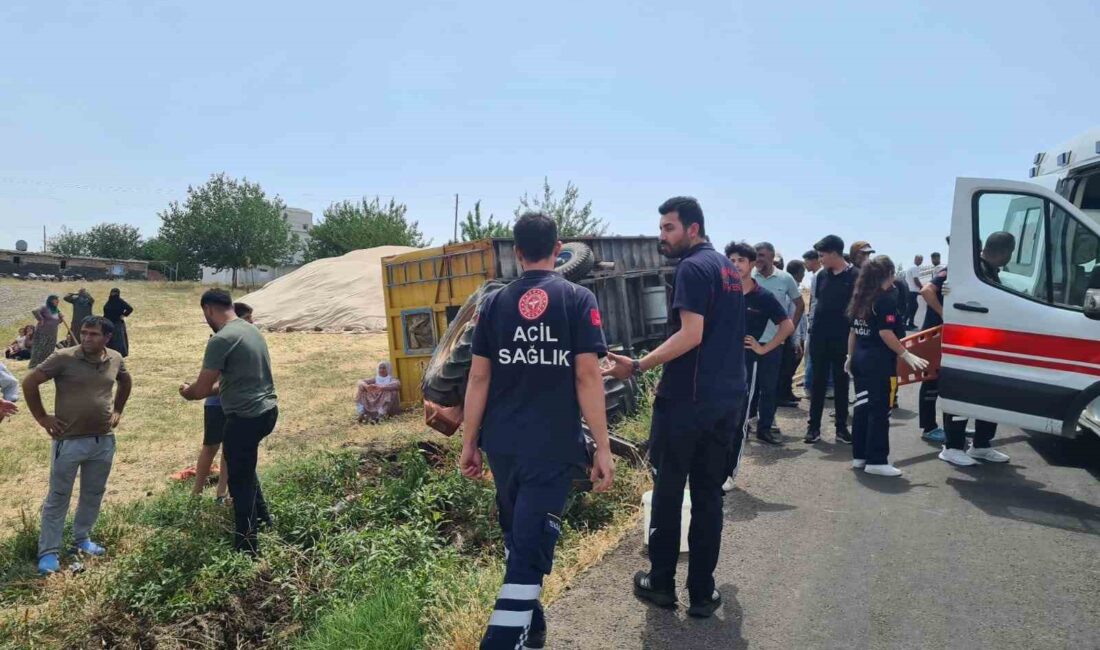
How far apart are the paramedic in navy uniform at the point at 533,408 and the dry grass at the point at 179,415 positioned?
4.78m

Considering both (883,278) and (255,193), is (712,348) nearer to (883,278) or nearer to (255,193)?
(883,278)

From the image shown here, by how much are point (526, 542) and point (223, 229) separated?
4711 cm

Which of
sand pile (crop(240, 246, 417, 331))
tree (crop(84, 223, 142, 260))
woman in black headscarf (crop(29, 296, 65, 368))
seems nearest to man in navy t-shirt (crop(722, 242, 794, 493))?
woman in black headscarf (crop(29, 296, 65, 368))

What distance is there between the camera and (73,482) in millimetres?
5332

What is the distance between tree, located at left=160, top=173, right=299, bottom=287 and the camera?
1762 inches

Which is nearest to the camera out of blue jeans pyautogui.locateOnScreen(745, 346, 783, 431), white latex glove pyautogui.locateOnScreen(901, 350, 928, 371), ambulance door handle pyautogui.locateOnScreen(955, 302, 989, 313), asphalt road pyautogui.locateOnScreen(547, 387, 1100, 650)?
asphalt road pyautogui.locateOnScreen(547, 387, 1100, 650)

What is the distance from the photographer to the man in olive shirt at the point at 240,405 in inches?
197

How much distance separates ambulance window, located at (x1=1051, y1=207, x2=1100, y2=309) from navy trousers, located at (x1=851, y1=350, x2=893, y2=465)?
1.24m

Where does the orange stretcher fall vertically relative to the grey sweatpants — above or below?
above

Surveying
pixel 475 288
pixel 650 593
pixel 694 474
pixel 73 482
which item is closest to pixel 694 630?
pixel 650 593

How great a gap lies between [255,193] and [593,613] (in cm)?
4836

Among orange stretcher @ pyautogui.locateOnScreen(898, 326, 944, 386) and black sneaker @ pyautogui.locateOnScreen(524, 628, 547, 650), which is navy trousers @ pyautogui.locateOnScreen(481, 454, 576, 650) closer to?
black sneaker @ pyautogui.locateOnScreen(524, 628, 547, 650)

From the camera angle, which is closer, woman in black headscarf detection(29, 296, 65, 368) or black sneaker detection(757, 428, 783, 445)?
black sneaker detection(757, 428, 783, 445)

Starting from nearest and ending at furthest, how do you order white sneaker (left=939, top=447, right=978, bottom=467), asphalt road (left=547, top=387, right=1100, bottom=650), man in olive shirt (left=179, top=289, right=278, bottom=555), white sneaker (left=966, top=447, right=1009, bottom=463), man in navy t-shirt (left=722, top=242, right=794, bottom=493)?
1. asphalt road (left=547, top=387, right=1100, bottom=650)
2. man in olive shirt (left=179, top=289, right=278, bottom=555)
3. man in navy t-shirt (left=722, top=242, right=794, bottom=493)
4. white sneaker (left=939, top=447, right=978, bottom=467)
5. white sneaker (left=966, top=447, right=1009, bottom=463)
